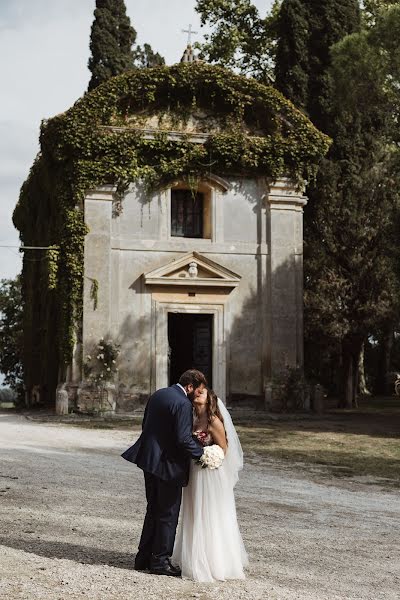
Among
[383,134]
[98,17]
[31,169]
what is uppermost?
[98,17]

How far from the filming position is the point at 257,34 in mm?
35375

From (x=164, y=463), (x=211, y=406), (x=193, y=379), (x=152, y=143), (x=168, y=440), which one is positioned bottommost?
(x=164, y=463)

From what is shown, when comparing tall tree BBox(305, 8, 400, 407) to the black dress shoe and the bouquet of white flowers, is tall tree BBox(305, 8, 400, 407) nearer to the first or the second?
the bouquet of white flowers

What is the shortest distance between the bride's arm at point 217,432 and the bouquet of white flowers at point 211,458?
0.12m

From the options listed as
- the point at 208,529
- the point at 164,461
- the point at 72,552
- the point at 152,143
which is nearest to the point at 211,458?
the point at 164,461

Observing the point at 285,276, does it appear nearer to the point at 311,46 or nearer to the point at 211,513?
the point at 311,46

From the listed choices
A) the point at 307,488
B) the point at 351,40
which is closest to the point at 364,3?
the point at 351,40

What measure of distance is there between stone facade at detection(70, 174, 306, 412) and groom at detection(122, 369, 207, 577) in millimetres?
14305

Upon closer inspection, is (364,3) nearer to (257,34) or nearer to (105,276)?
(257,34)

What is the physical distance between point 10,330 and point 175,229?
15.6 metres

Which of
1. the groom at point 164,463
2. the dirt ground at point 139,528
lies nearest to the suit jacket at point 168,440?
the groom at point 164,463

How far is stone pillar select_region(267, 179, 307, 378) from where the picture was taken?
70.9 feet

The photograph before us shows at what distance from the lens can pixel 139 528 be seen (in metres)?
7.68

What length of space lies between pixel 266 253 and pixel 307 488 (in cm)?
1181
